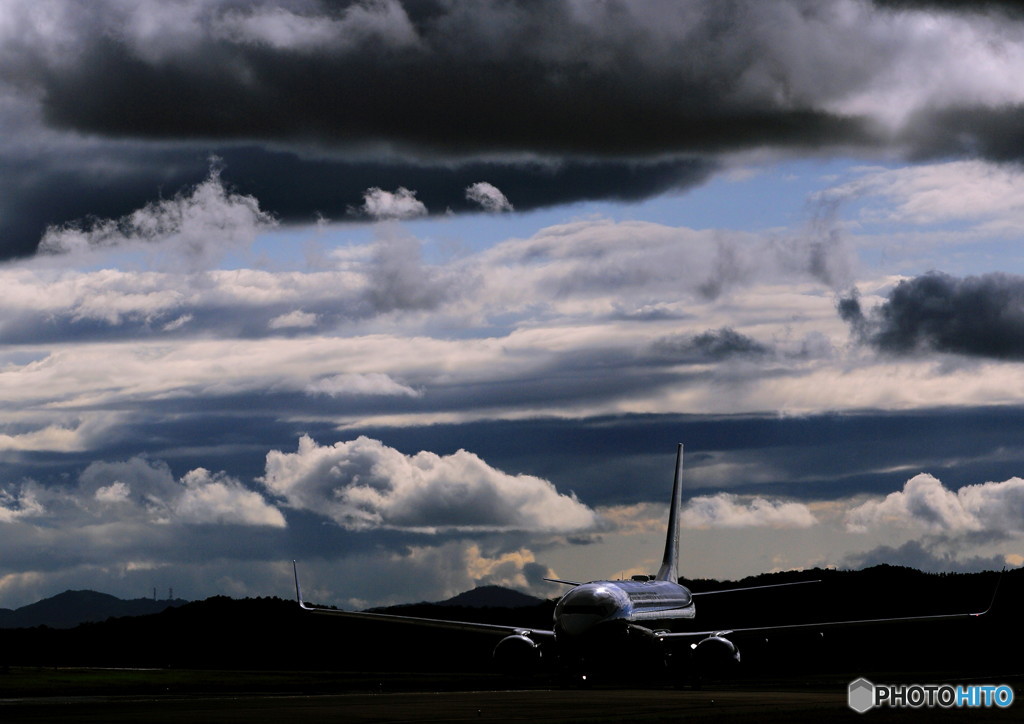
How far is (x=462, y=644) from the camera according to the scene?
177 meters

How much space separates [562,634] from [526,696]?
12400 mm

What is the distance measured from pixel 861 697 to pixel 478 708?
2127cm

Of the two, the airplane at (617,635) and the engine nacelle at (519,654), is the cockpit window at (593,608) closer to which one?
the airplane at (617,635)

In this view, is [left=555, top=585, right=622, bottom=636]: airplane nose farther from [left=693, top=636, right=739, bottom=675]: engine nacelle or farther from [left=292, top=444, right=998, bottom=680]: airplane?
[left=693, top=636, right=739, bottom=675]: engine nacelle

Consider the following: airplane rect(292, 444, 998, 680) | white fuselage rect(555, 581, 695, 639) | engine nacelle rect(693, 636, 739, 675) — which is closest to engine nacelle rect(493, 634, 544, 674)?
airplane rect(292, 444, 998, 680)

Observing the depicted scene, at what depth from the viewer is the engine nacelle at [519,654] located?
8656 cm

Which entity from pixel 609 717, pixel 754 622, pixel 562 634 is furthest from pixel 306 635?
pixel 609 717

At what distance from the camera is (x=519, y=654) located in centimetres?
8650

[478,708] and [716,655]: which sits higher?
[716,655]

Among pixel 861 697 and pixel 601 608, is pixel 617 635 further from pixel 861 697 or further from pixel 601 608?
pixel 861 697

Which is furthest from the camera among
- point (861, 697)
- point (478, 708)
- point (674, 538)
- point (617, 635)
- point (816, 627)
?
point (674, 538)

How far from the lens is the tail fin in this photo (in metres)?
114

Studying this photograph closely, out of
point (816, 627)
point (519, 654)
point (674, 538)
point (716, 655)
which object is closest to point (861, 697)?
point (716, 655)

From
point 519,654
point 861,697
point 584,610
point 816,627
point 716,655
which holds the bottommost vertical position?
point 861,697
